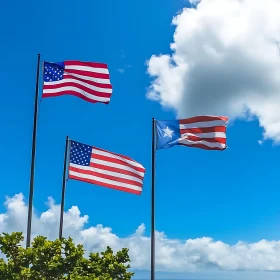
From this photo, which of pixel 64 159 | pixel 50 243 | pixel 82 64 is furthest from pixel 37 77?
pixel 50 243

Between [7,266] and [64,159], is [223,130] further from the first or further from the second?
[7,266]

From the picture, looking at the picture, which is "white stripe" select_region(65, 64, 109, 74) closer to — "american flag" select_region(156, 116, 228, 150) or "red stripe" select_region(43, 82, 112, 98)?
"red stripe" select_region(43, 82, 112, 98)

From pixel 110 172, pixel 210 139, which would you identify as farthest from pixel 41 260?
pixel 210 139

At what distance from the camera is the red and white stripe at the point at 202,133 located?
126 ft

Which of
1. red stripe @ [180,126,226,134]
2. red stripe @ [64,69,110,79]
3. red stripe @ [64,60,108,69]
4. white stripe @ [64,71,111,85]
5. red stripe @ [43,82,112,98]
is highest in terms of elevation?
red stripe @ [64,60,108,69]

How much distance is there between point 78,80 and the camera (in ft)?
123

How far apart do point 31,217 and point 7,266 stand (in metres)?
2.81

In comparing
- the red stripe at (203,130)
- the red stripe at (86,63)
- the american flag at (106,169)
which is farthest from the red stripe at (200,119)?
the red stripe at (86,63)

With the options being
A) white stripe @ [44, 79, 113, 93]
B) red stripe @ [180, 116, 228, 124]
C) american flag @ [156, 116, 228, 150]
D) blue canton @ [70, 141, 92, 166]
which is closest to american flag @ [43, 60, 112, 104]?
white stripe @ [44, 79, 113, 93]

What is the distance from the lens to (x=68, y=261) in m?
36.8

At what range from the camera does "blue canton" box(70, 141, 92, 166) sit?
3853 centimetres

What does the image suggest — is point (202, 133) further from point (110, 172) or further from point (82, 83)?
point (82, 83)

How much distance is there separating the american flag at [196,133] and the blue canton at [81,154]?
12.8ft

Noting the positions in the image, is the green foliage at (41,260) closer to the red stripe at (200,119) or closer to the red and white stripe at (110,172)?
the red and white stripe at (110,172)
